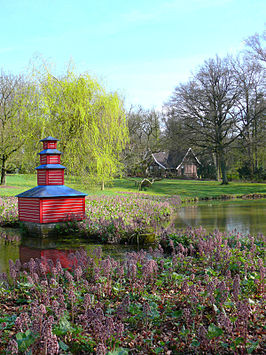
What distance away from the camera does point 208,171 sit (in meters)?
58.2

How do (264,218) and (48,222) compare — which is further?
(264,218)

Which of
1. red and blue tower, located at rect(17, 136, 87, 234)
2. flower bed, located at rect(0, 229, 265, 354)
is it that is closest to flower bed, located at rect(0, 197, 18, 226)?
red and blue tower, located at rect(17, 136, 87, 234)

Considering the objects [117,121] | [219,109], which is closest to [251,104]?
[219,109]

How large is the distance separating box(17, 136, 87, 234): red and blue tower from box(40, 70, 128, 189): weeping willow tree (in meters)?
7.86

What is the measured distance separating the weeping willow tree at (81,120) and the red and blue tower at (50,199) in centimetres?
786

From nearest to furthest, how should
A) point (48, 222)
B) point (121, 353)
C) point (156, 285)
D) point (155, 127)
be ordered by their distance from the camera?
point (121, 353) < point (156, 285) < point (48, 222) < point (155, 127)

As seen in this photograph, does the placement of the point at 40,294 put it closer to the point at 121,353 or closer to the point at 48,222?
the point at 121,353

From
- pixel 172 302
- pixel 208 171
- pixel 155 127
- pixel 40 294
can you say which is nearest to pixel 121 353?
pixel 172 302

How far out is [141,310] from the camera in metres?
5.15

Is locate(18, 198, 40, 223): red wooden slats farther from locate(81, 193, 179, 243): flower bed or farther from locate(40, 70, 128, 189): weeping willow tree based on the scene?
locate(40, 70, 128, 189): weeping willow tree

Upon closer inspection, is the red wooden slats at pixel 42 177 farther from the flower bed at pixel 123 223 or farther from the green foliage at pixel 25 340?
the green foliage at pixel 25 340

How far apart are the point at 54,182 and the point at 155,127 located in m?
50.1

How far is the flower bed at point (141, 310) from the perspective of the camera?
406 centimetres

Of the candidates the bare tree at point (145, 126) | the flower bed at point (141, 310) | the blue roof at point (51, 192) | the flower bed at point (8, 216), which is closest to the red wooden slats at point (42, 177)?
the blue roof at point (51, 192)
